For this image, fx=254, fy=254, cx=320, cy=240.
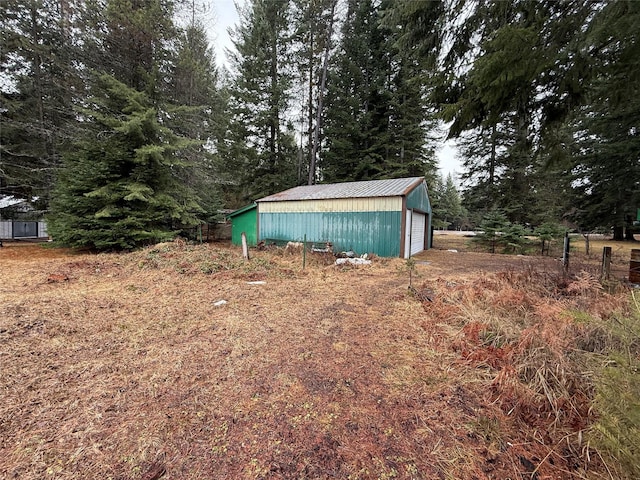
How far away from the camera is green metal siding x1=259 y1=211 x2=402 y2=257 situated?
883 centimetres

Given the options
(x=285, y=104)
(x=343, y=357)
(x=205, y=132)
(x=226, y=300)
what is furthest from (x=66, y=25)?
(x=343, y=357)

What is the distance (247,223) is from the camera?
13.0 meters

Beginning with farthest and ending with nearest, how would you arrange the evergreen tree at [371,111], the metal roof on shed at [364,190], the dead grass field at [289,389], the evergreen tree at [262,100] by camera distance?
1. the evergreen tree at [262,100]
2. the evergreen tree at [371,111]
3. the metal roof on shed at [364,190]
4. the dead grass field at [289,389]

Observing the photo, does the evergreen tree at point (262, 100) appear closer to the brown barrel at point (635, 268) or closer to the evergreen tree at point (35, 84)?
the evergreen tree at point (35, 84)

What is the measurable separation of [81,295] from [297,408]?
177 inches

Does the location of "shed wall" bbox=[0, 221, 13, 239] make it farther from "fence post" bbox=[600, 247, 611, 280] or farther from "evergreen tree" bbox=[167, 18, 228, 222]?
"fence post" bbox=[600, 247, 611, 280]

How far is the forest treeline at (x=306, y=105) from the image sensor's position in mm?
3898

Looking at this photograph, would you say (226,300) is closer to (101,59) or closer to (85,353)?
(85,353)

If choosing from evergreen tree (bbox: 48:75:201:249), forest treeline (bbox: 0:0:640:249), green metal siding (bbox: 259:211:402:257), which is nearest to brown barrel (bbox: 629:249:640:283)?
forest treeline (bbox: 0:0:640:249)

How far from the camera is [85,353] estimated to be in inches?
99.3

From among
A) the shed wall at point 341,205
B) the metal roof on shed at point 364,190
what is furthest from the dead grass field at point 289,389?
the metal roof on shed at point 364,190

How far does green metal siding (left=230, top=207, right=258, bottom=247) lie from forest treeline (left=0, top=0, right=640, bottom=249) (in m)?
2.10

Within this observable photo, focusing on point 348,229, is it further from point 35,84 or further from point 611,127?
point 35,84

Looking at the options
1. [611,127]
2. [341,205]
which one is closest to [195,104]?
[341,205]
